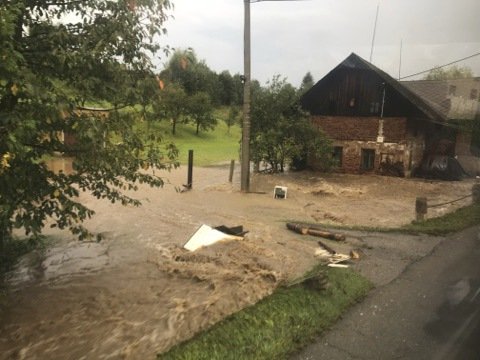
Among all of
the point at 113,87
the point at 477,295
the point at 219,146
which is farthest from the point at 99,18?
the point at 219,146

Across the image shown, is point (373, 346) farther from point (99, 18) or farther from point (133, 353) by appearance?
point (99, 18)

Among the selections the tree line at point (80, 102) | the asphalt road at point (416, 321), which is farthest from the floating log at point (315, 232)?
the tree line at point (80, 102)

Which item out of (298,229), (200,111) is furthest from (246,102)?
(200,111)

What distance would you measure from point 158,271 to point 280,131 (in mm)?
15084

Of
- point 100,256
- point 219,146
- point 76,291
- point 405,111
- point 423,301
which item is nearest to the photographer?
point 423,301

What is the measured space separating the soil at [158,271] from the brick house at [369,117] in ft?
24.8

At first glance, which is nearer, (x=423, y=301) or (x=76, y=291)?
(x=423, y=301)

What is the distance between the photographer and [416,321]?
21.8 feet

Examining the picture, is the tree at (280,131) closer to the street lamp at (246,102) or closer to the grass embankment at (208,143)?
the street lamp at (246,102)

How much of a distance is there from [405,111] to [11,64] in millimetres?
21792

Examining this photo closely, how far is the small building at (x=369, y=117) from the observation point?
2311 centimetres

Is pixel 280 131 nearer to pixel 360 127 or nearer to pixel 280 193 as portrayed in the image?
pixel 360 127

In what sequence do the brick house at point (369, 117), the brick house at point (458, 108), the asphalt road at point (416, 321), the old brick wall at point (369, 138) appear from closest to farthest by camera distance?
1. the asphalt road at point (416, 321)
2. the brick house at point (458, 108)
3. the brick house at point (369, 117)
4. the old brick wall at point (369, 138)

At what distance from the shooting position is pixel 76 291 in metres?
8.09
